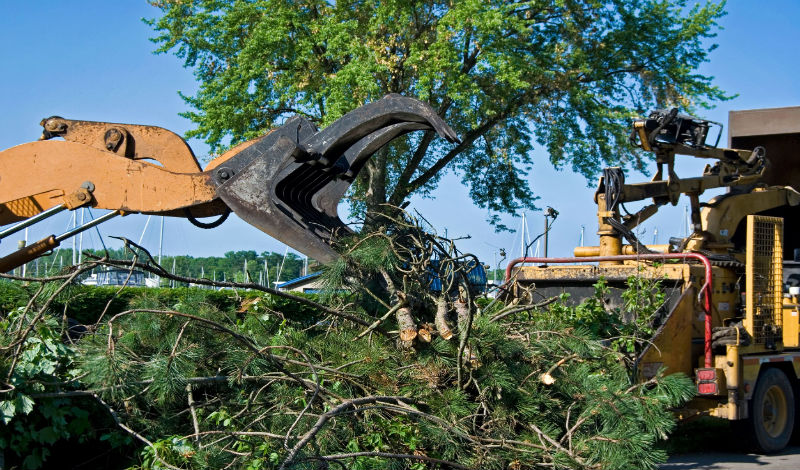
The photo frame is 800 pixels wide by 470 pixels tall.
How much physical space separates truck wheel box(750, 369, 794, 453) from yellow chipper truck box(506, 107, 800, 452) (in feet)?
0.03

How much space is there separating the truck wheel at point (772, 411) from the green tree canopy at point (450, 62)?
10.4 metres

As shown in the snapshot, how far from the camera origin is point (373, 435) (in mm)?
4484

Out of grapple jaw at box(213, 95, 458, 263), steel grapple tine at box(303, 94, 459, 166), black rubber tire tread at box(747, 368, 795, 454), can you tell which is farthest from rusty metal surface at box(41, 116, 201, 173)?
black rubber tire tread at box(747, 368, 795, 454)

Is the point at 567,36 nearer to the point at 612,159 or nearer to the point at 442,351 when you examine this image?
the point at 612,159

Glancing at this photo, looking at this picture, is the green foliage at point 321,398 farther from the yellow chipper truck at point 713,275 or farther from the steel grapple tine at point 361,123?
the yellow chipper truck at point 713,275

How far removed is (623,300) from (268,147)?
13.9 ft

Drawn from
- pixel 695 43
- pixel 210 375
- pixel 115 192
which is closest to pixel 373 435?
pixel 210 375

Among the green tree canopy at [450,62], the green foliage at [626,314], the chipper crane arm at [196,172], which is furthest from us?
the green tree canopy at [450,62]

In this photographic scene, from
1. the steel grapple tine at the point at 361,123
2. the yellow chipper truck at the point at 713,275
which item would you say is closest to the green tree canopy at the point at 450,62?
the yellow chipper truck at the point at 713,275

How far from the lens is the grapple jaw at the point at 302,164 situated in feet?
16.6

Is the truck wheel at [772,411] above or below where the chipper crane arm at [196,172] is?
below

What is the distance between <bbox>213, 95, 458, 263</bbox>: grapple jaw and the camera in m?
5.07

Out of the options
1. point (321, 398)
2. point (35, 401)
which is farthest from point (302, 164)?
point (35, 401)

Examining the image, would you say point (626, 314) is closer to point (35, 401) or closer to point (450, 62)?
point (35, 401)
